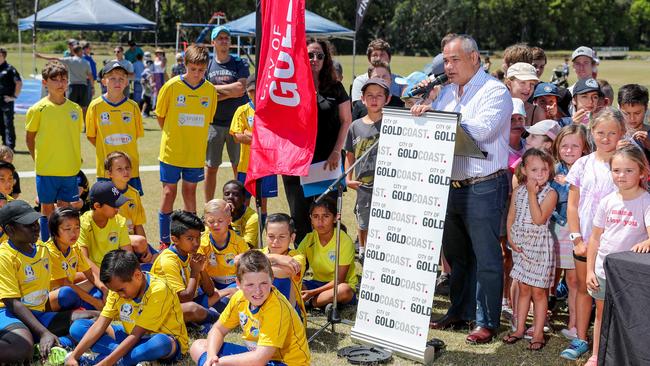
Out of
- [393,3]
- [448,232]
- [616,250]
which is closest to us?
[616,250]

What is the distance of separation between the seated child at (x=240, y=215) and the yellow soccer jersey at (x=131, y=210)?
0.89 m

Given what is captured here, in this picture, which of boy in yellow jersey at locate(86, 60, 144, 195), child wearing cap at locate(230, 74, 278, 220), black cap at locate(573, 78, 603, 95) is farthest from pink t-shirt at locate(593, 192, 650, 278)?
boy in yellow jersey at locate(86, 60, 144, 195)

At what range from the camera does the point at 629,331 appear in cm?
417

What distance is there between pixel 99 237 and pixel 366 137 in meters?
2.42

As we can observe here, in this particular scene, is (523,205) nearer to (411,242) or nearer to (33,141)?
(411,242)

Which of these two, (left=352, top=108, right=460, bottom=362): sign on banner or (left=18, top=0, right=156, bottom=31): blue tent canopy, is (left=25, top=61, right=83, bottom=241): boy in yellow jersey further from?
(left=18, top=0, right=156, bottom=31): blue tent canopy

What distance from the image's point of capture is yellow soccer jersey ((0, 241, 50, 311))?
16.2 ft

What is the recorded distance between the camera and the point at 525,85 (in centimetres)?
659

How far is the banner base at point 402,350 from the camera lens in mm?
4773

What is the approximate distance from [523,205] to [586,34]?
98.4m

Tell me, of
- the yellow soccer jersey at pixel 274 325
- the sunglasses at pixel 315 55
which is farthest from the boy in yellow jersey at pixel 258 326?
the sunglasses at pixel 315 55

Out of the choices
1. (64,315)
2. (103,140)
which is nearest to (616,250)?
(64,315)

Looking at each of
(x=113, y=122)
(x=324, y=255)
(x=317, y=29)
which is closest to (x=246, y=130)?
(x=113, y=122)

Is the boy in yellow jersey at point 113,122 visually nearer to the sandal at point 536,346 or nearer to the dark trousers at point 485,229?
the dark trousers at point 485,229
